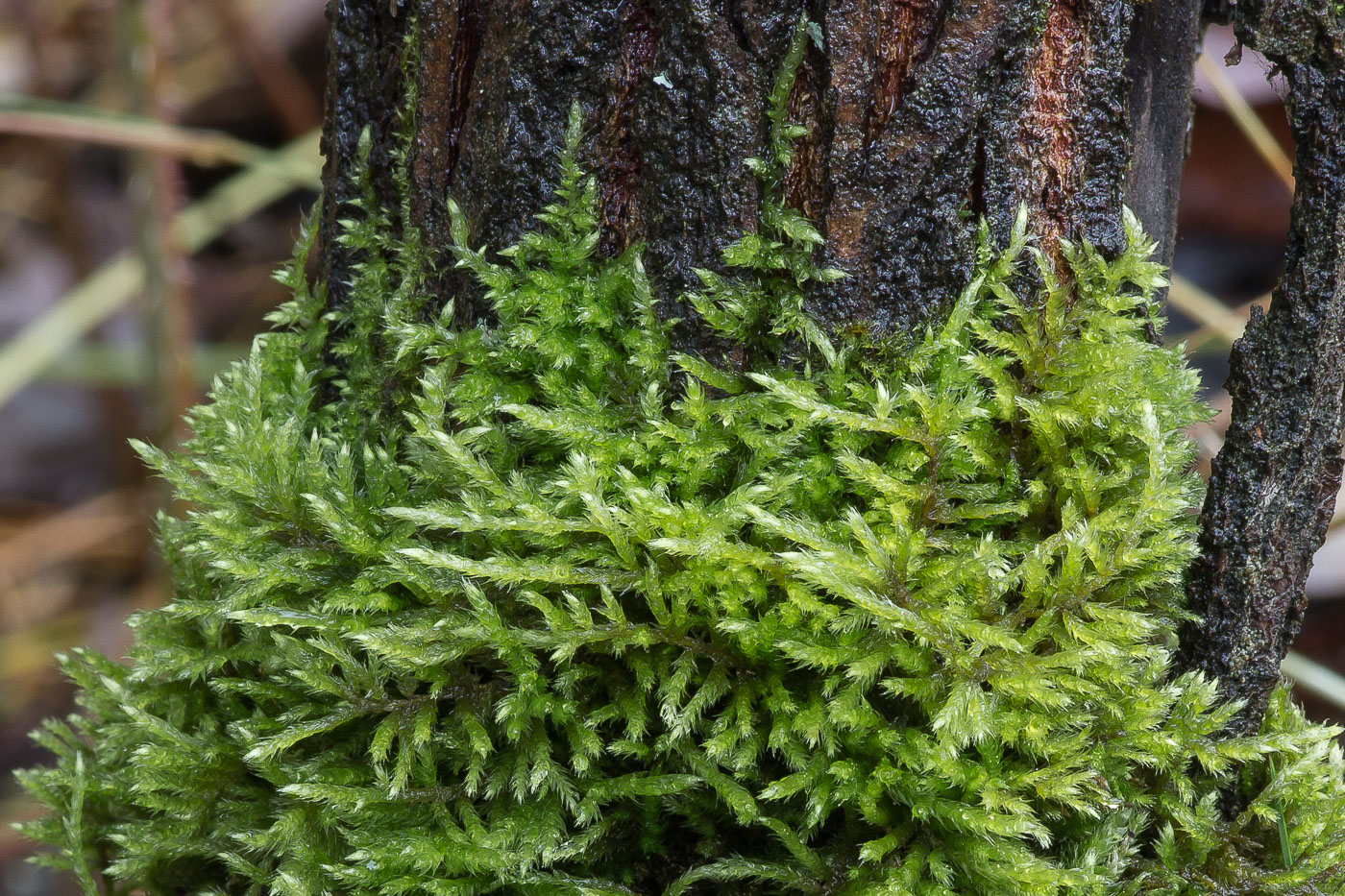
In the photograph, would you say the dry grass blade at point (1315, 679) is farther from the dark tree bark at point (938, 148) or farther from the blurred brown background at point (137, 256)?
the dark tree bark at point (938, 148)

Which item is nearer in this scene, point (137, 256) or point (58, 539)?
point (137, 256)

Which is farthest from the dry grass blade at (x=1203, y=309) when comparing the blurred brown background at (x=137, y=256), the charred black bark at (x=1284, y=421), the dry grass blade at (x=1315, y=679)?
the charred black bark at (x=1284, y=421)

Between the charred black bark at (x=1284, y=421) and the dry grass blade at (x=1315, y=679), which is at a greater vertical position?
the charred black bark at (x=1284, y=421)

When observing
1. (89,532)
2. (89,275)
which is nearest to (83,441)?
(89,532)

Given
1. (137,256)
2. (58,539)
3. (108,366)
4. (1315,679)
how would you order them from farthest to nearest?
(58,539) < (108,366) < (137,256) < (1315,679)

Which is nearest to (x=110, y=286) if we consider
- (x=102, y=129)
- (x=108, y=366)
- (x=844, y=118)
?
(x=108, y=366)

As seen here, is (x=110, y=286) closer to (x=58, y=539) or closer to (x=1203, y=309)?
(x=58, y=539)

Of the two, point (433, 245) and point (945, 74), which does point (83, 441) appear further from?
point (945, 74)
